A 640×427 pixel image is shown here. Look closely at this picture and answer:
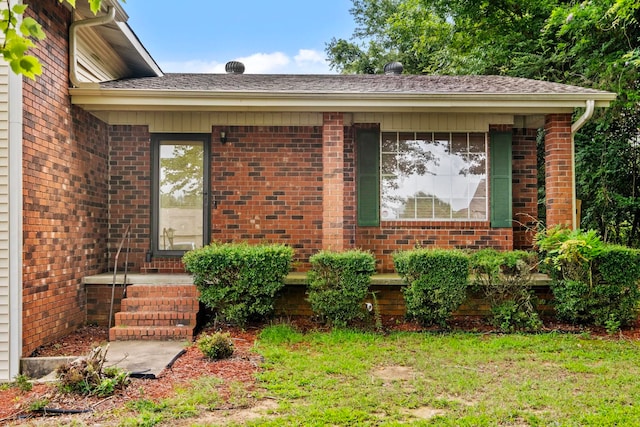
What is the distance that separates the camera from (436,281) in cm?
607

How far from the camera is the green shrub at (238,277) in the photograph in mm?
5961

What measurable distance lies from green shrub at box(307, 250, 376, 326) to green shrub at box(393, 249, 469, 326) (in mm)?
561

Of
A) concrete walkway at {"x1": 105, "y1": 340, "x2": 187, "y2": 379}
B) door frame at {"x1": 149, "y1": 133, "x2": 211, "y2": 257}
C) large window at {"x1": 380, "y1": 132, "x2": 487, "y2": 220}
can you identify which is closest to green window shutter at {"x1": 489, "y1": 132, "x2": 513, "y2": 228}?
large window at {"x1": 380, "y1": 132, "x2": 487, "y2": 220}

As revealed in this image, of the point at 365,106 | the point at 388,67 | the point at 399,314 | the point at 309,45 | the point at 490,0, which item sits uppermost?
the point at 309,45

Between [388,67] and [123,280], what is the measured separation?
22.3 ft

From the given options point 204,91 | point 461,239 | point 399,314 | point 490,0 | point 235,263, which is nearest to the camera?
point 235,263

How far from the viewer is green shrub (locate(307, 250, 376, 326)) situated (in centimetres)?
609

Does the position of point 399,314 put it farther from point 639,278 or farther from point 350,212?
point 639,278

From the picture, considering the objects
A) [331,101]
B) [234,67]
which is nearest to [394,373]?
[331,101]

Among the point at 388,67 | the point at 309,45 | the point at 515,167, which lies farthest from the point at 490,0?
the point at 309,45

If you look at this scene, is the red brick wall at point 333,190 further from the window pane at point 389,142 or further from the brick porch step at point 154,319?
the brick porch step at point 154,319

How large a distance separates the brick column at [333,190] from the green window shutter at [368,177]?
0.85 m

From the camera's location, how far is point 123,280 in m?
6.66

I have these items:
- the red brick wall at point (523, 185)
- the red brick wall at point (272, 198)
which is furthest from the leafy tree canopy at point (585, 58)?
the red brick wall at point (272, 198)
